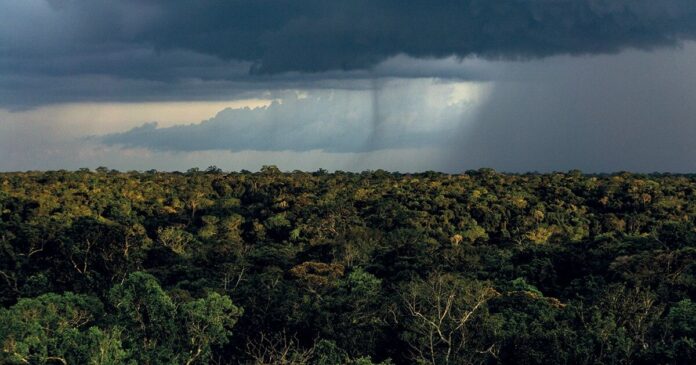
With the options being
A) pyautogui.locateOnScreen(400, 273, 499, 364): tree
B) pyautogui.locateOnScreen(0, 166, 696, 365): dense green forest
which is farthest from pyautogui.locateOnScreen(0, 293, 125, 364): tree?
pyautogui.locateOnScreen(400, 273, 499, 364): tree

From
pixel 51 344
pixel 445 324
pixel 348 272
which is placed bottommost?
pixel 348 272

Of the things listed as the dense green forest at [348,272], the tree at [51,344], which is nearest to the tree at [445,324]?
the dense green forest at [348,272]

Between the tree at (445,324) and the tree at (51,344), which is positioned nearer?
the tree at (51,344)

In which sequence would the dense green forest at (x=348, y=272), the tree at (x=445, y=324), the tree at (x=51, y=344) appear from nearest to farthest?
1. the tree at (x=51, y=344)
2. the dense green forest at (x=348, y=272)
3. the tree at (x=445, y=324)

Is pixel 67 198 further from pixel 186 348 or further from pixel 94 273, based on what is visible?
pixel 186 348

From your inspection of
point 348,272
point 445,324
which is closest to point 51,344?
point 445,324

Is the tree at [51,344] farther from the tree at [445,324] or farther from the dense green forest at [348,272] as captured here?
the tree at [445,324]

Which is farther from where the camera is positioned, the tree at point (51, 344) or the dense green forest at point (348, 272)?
the dense green forest at point (348, 272)

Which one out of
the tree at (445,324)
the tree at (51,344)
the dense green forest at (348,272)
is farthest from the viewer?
the tree at (445,324)

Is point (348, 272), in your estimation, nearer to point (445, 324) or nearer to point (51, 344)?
point (445, 324)

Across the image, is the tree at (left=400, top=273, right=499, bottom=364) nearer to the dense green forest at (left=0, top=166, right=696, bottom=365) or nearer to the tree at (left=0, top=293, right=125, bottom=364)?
the dense green forest at (left=0, top=166, right=696, bottom=365)
